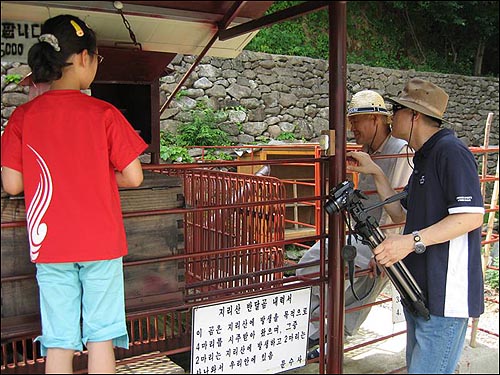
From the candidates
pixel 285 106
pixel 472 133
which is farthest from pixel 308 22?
pixel 472 133

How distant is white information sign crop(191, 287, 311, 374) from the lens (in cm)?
273

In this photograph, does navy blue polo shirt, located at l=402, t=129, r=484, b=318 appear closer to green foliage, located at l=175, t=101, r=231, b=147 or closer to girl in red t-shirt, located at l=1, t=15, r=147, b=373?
girl in red t-shirt, located at l=1, t=15, r=147, b=373

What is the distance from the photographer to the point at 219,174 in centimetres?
446

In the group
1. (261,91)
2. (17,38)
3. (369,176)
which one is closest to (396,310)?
(369,176)

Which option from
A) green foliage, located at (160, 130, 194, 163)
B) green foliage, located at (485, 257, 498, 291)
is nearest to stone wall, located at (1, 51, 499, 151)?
green foliage, located at (160, 130, 194, 163)

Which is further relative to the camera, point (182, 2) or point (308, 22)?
point (308, 22)

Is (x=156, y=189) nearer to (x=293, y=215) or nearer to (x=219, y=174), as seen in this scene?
(x=219, y=174)

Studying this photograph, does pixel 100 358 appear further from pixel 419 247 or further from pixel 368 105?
pixel 368 105

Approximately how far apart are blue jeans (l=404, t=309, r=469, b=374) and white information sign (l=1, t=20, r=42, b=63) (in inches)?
89.8

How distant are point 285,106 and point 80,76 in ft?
31.4

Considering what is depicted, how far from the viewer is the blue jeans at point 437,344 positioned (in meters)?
2.46

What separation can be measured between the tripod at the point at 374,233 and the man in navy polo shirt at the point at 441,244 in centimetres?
6

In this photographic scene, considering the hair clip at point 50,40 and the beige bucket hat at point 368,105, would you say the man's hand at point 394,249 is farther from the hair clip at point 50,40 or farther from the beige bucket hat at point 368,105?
the hair clip at point 50,40

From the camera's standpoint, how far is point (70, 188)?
6.70ft
